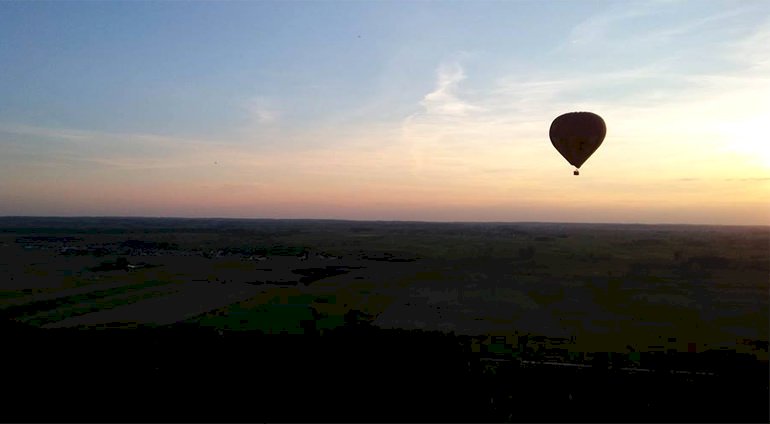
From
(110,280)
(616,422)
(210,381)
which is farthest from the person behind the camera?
(110,280)

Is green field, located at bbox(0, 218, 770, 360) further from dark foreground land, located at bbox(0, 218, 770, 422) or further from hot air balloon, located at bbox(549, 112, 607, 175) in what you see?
hot air balloon, located at bbox(549, 112, 607, 175)

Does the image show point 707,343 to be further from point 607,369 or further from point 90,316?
point 90,316

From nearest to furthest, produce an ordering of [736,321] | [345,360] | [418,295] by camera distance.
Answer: [345,360] → [736,321] → [418,295]

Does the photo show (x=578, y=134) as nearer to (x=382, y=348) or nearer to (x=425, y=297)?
(x=382, y=348)

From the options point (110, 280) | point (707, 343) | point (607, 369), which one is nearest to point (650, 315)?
point (707, 343)

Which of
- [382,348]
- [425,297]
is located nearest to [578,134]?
[382,348]

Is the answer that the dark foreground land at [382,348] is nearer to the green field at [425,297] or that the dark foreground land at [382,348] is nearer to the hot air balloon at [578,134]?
the green field at [425,297]

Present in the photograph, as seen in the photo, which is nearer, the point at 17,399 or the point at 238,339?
the point at 17,399
